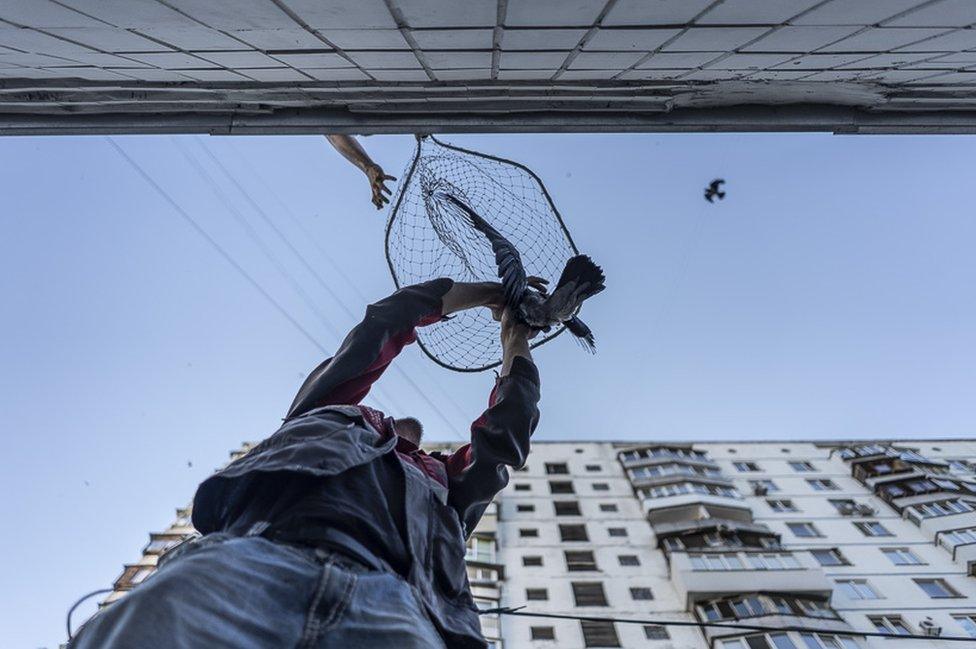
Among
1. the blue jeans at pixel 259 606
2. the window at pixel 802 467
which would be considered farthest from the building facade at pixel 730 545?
the blue jeans at pixel 259 606

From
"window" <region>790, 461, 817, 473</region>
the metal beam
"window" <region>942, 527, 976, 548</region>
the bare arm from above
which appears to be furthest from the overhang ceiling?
"window" <region>790, 461, 817, 473</region>

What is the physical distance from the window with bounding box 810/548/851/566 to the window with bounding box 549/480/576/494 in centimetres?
1093

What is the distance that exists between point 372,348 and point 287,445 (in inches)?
33.2

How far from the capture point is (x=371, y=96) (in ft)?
13.7

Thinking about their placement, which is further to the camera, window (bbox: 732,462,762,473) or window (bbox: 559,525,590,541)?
window (bbox: 732,462,762,473)

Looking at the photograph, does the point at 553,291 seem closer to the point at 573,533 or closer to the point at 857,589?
the point at 573,533

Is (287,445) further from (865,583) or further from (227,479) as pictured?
(865,583)

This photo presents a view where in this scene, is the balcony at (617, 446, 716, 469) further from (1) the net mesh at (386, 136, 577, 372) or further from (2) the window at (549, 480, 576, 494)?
(1) the net mesh at (386, 136, 577, 372)

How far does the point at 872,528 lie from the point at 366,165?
2918 centimetres

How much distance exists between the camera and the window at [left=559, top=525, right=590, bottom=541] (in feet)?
83.3

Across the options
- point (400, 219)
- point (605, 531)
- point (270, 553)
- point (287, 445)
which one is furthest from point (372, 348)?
point (605, 531)

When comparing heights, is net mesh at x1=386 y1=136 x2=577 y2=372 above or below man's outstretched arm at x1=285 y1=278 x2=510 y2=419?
above

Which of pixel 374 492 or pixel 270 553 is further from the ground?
pixel 374 492

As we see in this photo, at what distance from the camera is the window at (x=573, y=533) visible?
2539 cm
